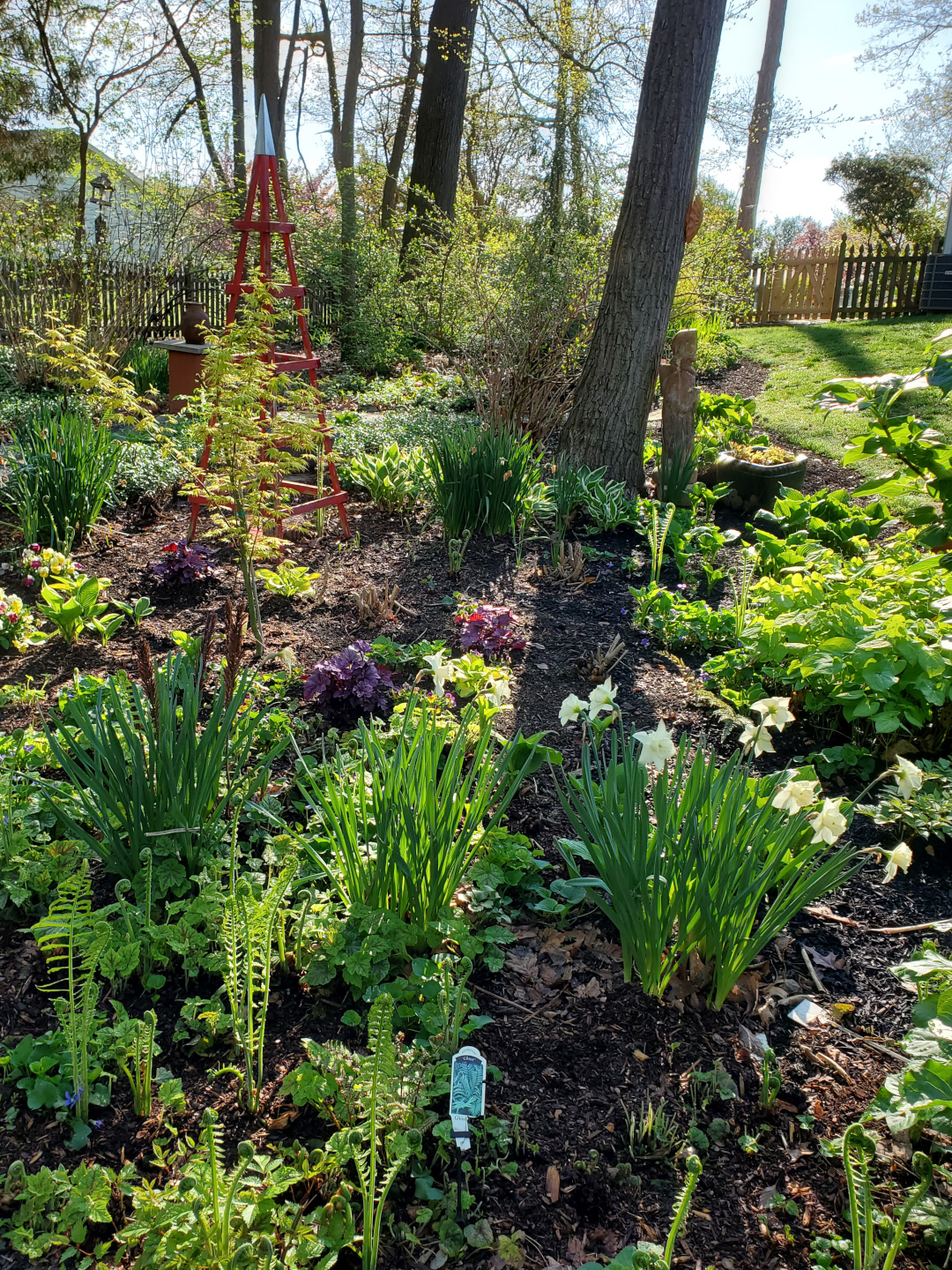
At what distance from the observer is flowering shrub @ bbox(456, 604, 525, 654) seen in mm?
3702

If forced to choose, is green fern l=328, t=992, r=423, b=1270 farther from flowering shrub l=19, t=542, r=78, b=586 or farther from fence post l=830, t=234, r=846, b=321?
fence post l=830, t=234, r=846, b=321

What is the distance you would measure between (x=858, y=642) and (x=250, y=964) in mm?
2122

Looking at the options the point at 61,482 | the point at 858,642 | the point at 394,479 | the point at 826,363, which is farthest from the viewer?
the point at 826,363

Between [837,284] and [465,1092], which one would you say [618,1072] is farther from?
[837,284]

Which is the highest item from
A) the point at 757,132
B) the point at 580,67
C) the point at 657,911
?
the point at 757,132

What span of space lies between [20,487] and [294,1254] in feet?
13.8

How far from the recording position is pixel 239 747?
101 inches

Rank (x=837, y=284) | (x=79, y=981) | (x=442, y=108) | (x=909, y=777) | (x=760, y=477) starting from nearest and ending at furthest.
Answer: (x=79, y=981), (x=909, y=777), (x=760, y=477), (x=442, y=108), (x=837, y=284)

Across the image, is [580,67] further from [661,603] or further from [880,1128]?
A: [880,1128]

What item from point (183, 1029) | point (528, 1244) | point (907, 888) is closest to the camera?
point (528, 1244)

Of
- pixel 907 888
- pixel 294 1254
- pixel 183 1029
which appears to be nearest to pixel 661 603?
pixel 907 888

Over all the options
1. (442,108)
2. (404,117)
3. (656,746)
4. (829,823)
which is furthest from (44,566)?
(404,117)

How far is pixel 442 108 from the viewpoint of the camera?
44.1 ft

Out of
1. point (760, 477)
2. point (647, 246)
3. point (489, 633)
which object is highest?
point (647, 246)
